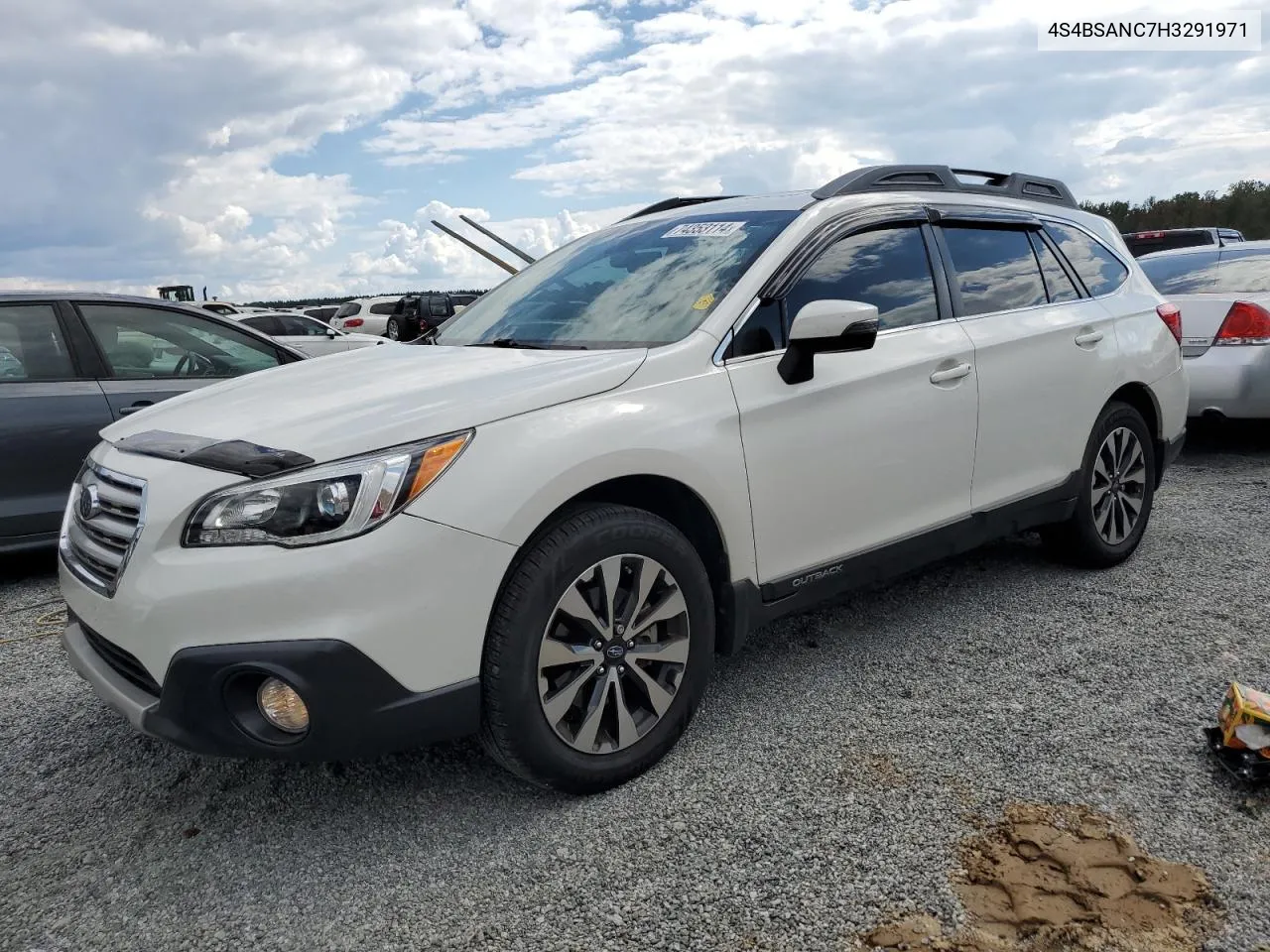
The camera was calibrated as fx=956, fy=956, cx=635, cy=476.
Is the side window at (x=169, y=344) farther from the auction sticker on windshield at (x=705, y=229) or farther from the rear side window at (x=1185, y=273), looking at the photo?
the rear side window at (x=1185, y=273)

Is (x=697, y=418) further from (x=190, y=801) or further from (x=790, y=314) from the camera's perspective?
(x=190, y=801)

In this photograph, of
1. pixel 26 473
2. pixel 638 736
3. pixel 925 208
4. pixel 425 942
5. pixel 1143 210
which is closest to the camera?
pixel 425 942

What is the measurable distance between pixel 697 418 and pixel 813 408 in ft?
1.52

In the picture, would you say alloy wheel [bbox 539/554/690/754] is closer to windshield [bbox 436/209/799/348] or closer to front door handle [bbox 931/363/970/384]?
windshield [bbox 436/209/799/348]

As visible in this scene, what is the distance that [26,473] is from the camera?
466 cm

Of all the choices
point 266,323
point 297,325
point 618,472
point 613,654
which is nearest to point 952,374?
point 618,472

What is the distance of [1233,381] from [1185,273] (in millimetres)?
1206

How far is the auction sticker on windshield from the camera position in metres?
3.34

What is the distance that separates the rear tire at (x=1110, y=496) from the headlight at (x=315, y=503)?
3.08 meters

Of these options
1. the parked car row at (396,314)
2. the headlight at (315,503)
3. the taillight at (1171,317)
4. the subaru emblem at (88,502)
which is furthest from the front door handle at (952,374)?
the parked car row at (396,314)

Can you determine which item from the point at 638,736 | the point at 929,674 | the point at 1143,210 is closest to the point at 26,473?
the point at 638,736

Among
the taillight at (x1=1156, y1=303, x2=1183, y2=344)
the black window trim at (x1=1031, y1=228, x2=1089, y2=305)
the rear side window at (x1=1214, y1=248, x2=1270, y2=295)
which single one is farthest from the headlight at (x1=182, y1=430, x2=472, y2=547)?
the rear side window at (x1=1214, y1=248, x2=1270, y2=295)

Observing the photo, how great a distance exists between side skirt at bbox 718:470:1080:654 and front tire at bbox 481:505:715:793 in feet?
0.57

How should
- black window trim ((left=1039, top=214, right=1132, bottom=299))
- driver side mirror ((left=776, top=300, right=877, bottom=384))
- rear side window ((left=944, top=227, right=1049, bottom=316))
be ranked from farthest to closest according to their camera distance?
black window trim ((left=1039, top=214, right=1132, bottom=299)) < rear side window ((left=944, top=227, right=1049, bottom=316)) < driver side mirror ((left=776, top=300, right=877, bottom=384))
